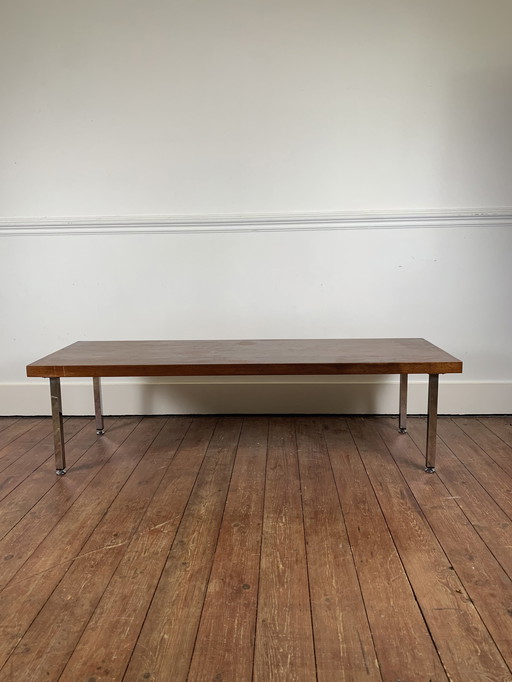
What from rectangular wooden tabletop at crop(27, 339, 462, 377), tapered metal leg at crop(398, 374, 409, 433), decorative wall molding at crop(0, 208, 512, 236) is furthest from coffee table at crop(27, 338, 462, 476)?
decorative wall molding at crop(0, 208, 512, 236)

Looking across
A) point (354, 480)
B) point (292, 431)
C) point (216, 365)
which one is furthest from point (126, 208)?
point (354, 480)

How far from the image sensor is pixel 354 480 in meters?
2.19

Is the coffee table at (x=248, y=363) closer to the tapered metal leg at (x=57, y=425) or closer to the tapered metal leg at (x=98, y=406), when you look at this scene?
the tapered metal leg at (x=57, y=425)

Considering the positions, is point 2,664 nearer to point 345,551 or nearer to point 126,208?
point 345,551

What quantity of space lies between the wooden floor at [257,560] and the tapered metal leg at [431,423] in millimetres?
49

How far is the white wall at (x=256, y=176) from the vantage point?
2.84 metres

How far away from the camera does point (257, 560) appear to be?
5.29 feet

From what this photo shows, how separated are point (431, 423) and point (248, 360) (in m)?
0.73

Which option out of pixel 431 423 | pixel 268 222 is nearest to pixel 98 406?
pixel 268 222

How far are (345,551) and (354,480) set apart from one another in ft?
1.79

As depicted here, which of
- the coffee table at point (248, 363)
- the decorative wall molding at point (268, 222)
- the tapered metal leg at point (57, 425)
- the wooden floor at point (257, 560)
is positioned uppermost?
the decorative wall molding at point (268, 222)

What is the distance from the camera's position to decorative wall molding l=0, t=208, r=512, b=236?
2.92 metres

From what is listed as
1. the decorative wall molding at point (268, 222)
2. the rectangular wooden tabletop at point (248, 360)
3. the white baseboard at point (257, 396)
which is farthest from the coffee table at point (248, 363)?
the decorative wall molding at point (268, 222)

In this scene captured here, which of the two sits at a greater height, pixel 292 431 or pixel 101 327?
pixel 101 327
